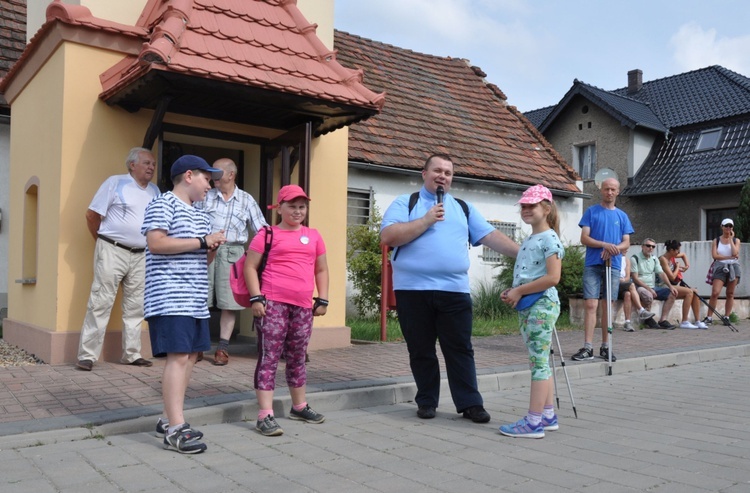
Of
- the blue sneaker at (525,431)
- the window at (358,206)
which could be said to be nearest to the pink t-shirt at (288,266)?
the blue sneaker at (525,431)

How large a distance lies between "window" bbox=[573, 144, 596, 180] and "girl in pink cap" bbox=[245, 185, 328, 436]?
969 inches

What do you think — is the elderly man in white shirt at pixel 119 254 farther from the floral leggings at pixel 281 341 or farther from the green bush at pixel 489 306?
the green bush at pixel 489 306

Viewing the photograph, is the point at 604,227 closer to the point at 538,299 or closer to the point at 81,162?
the point at 538,299

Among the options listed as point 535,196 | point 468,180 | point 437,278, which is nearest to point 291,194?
point 437,278

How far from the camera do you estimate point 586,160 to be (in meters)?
28.8

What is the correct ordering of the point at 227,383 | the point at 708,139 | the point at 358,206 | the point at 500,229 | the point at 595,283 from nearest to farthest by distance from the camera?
the point at 227,383
the point at 595,283
the point at 358,206
the point at 500,229
the point at 708,139

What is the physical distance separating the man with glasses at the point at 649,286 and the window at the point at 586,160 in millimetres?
15768

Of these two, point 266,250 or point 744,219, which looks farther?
point 744,219

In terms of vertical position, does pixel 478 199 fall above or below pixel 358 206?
above

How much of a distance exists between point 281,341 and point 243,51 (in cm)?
358

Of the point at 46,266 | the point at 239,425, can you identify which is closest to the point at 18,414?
the point at 239,425

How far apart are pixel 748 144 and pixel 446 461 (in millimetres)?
23327

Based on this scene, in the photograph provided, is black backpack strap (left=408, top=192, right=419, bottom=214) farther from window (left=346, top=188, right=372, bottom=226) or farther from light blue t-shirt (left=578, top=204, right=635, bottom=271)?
window (left=346, top=188, right=372, bottom=226)

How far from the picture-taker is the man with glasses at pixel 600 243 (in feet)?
26.2
